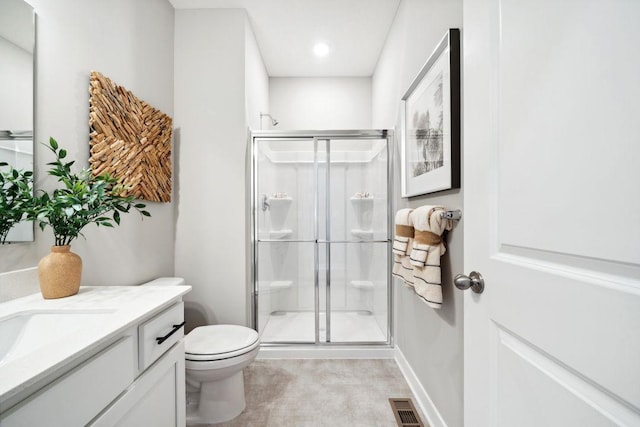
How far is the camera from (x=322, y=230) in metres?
2.48

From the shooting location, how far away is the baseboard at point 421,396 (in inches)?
58.6

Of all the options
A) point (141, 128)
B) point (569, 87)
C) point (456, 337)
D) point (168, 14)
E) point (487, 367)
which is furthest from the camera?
point (168, 14)

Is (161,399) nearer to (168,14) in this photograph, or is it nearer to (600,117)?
(600,117)

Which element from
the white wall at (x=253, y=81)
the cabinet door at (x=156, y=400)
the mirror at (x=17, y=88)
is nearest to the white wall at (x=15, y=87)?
the mirror at (x=17, y=88)

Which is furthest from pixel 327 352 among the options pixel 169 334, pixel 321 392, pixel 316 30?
pixel 316 30

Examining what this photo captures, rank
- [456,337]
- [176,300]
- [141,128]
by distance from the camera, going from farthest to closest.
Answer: [141,128] → [456,337] → [176,300]

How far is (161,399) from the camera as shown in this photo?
1.07m

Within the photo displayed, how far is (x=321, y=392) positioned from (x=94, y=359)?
1.52 m

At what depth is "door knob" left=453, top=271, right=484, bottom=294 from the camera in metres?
0.83

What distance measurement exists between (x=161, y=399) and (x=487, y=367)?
1.14m

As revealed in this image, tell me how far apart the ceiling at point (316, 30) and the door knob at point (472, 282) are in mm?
2255

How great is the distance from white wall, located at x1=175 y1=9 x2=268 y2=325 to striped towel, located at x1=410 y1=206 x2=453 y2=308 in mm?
1388

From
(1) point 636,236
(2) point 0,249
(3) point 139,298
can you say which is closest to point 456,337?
(1) point 636,236

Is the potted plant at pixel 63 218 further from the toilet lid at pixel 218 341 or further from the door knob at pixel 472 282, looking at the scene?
the door knob at pixel 472 282
